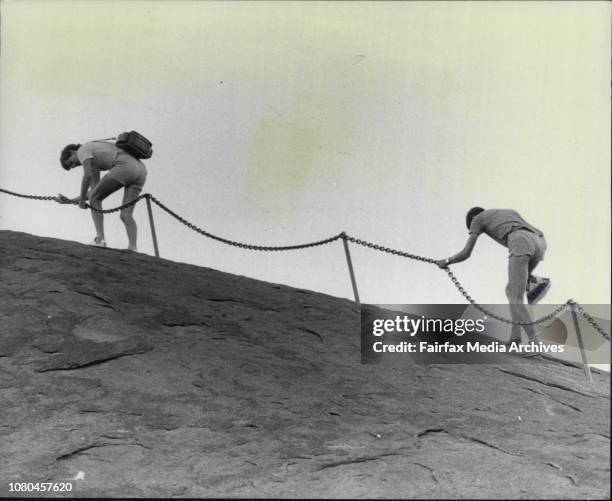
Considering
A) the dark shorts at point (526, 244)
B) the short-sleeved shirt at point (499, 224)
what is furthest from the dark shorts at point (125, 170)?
the dark shorts at point (526, 244)

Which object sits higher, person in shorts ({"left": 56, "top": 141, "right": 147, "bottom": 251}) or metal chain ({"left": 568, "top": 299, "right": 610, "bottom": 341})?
person in shorts ({"left": 56, "top": 141, "right": 147, "bottom": 251})

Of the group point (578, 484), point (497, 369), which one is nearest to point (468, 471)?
point (578, 484)

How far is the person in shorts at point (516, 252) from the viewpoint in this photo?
20.7ft

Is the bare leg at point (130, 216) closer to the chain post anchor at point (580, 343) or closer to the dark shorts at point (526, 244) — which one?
the dark shorts at point (526, 244)

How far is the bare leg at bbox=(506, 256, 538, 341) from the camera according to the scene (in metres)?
6.25

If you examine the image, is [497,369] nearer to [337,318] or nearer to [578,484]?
[337,318]

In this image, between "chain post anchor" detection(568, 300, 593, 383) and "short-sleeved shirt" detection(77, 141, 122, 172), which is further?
"short-sleeved shirt" detection(77, 141, 122, 172)

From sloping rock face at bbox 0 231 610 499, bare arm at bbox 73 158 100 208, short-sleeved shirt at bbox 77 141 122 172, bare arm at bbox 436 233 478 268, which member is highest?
short-sleeved shirt at bbox 77 141 122 172

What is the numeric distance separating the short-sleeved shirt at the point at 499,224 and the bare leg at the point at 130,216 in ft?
12.0

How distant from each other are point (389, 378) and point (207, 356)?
1.28 m

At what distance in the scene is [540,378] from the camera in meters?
5.71

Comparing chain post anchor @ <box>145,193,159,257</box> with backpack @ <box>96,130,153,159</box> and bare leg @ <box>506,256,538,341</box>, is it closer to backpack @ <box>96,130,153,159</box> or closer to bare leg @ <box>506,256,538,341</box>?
backpack @ <box>96,130,153,159</box>

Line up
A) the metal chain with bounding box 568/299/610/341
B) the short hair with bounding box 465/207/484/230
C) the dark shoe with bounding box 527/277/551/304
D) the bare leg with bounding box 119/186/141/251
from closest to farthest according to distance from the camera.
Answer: the metal chain with bounding box 568/299/610/341 → the dark shoe with bounding box 527/277/551/304 → the short hair with bounding box 465/207/484/230 → the bare leg with bounding box 119/186/141/251

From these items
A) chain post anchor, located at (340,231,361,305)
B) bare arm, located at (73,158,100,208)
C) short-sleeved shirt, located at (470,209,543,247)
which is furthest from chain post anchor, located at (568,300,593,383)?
bare arm, located at (73,158,100,208)
